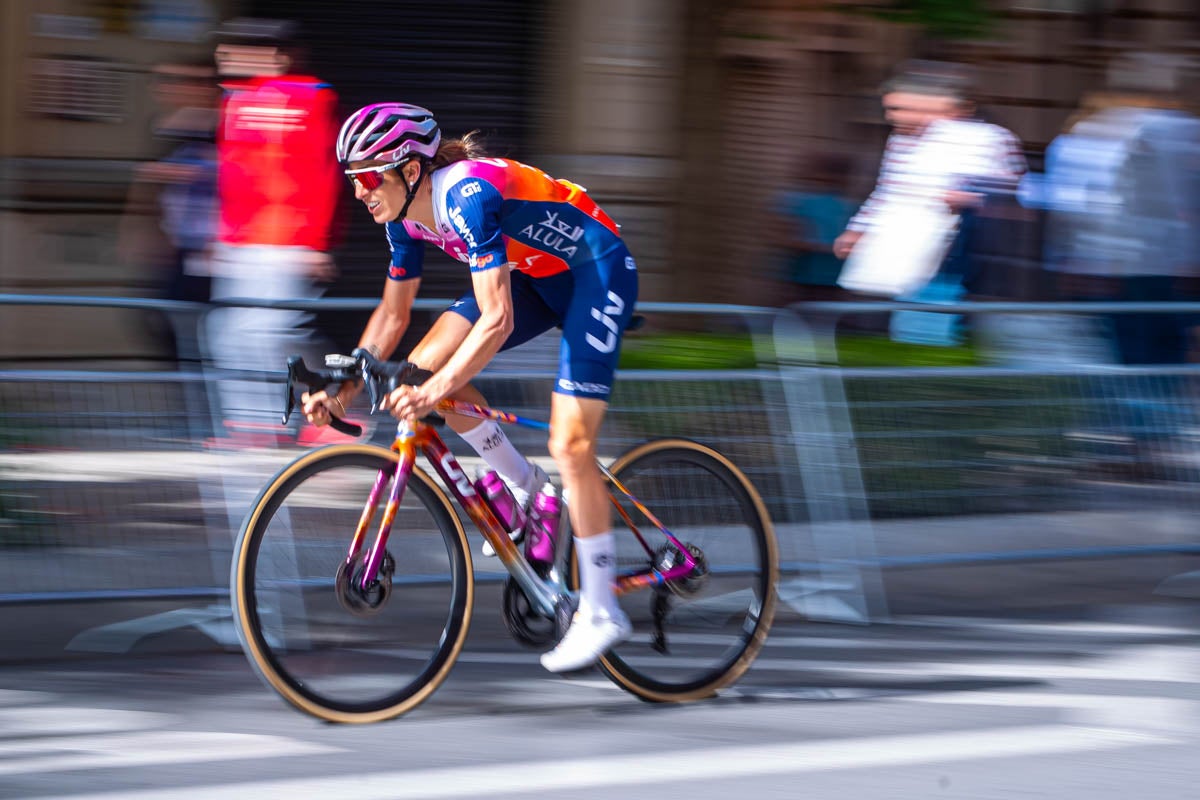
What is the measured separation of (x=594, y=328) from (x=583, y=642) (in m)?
0.87

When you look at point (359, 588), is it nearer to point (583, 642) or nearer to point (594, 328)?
point (583, 642)

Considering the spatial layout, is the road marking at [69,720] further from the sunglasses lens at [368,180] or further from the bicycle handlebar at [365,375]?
the sunglasses lens at [368,180]

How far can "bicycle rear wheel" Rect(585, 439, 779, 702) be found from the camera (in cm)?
480

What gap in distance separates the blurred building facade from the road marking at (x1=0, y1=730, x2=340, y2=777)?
186 inches

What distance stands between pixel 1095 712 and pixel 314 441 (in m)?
2.46

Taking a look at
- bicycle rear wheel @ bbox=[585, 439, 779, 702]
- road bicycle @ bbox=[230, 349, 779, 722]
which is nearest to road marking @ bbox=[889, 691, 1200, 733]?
bicycle rear wheel @ bbox=[585, 439, 779, 702]

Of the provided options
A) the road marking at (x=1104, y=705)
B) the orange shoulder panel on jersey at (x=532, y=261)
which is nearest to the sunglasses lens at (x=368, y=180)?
the orange shoulder panel on jersey at (x=532, y=261)

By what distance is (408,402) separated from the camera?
4.18m

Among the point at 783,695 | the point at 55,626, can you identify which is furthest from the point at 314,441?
the point at 783,695

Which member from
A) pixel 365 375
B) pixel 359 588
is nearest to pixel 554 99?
pixel 365 375

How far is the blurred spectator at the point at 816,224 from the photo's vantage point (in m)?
8.10

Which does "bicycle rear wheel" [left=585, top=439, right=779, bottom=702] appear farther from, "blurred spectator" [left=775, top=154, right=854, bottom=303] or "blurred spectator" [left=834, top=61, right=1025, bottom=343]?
"blurred spectator" [left=775, top=154, right=854, bottom=303]

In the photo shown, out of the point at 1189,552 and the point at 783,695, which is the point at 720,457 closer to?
the point at 783,695

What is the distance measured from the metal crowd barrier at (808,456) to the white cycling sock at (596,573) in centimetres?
38
